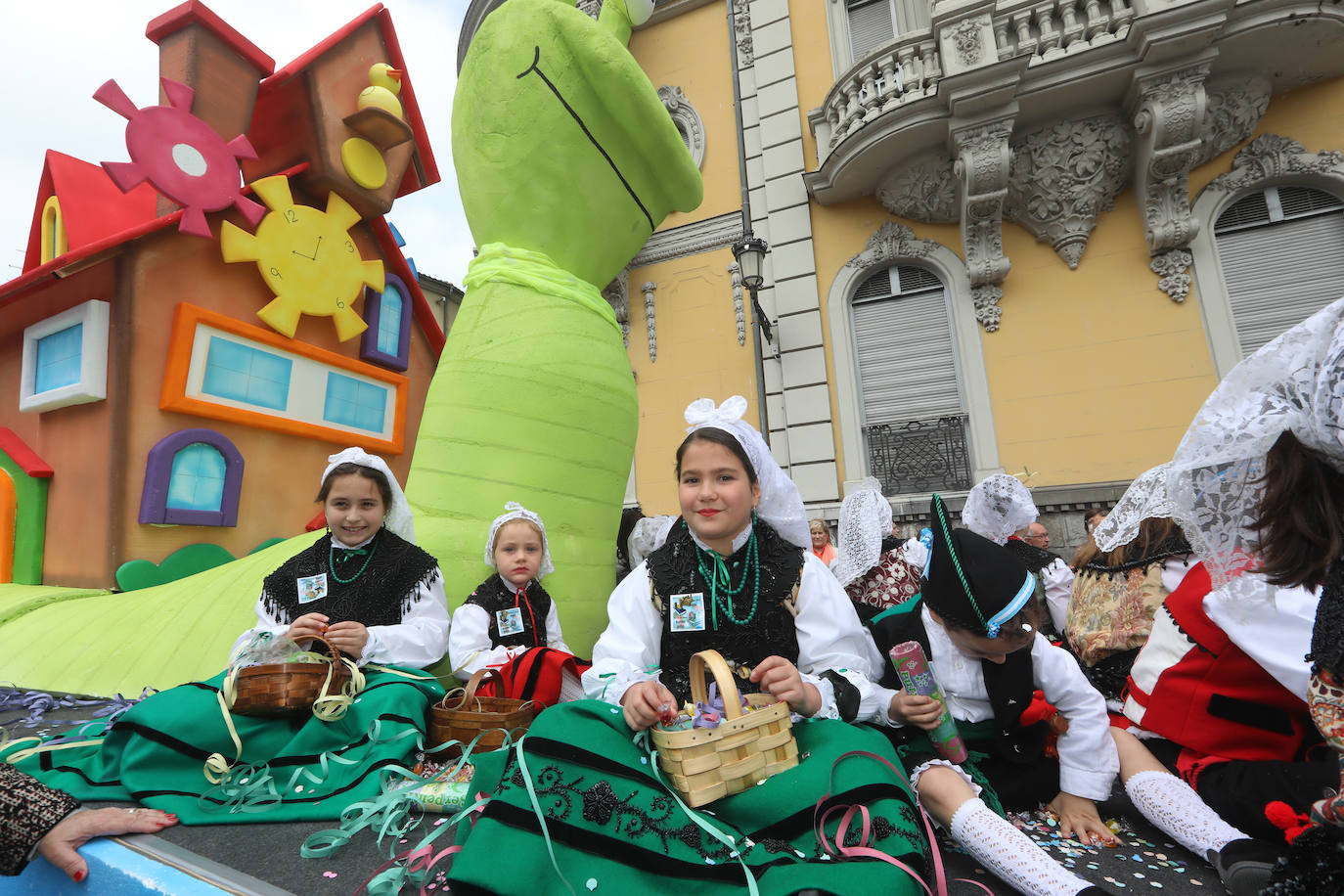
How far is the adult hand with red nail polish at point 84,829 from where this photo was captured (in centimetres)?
157

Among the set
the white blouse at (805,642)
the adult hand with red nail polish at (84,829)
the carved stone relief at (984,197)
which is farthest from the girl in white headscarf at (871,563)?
the carved stone relief at (984,197)

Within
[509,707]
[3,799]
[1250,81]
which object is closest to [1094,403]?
[1250,81]

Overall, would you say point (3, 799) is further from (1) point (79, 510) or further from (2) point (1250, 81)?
(2) point (1250, 81)

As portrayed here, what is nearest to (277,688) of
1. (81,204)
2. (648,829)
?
(648,829)

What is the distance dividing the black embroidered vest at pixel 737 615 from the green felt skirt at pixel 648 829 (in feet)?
1.49

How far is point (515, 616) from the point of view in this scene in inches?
116

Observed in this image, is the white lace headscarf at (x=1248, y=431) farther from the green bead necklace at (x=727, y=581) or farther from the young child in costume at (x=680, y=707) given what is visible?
the green bead necklace at (x=727, y=581)

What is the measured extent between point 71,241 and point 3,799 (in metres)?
4.64

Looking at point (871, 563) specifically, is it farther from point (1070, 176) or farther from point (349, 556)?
point (1070, 176)

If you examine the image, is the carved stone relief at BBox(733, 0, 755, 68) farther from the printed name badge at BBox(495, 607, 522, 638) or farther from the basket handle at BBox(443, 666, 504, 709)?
the basket handle at BBox(443, 666, 504, 709)

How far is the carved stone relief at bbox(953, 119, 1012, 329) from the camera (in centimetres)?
645

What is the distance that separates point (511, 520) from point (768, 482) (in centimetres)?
138

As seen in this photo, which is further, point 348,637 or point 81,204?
point 81,204

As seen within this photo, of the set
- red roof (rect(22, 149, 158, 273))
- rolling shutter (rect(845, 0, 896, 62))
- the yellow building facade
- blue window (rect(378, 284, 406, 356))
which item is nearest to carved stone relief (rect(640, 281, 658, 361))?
the yellow building facade
